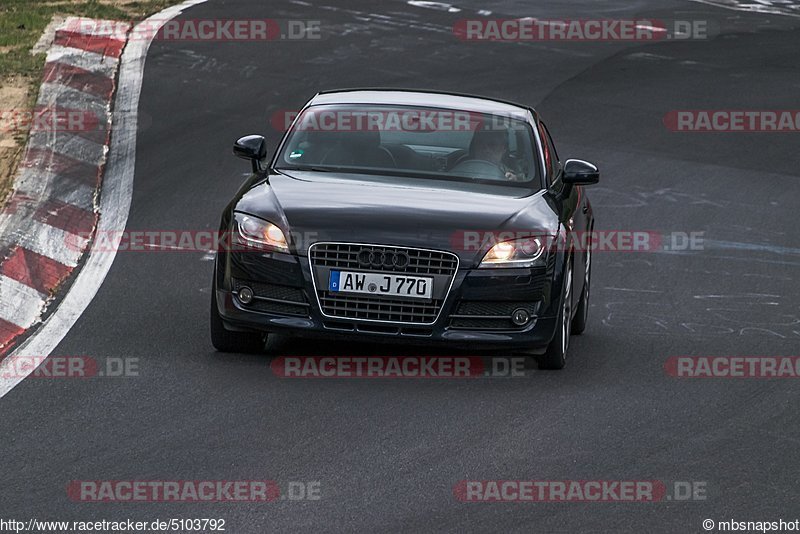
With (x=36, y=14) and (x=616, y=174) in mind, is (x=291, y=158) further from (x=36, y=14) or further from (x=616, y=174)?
(x=36, y=14)

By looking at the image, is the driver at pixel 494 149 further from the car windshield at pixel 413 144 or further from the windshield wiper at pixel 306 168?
the windshield wiper at pixel 306 168

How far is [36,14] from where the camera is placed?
2127cm

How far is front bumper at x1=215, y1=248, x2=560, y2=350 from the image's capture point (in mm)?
8930

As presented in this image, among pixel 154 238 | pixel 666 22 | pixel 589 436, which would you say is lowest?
pixel 666 22

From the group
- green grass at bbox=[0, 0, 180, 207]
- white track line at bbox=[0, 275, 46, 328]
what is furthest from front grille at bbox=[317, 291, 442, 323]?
green grass at bbox=[0, 0, 180, 207]

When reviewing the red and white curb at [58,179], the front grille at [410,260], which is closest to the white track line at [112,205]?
the red and white curb at [58,179]

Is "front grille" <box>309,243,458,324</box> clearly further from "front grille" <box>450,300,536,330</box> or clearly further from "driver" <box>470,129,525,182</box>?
"driver" <box>470,129,525,182</box>

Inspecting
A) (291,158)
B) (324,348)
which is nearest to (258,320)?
(324,348)

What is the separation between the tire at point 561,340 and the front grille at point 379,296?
80 cm

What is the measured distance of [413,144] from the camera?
10383 mm

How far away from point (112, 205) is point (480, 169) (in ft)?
15.3

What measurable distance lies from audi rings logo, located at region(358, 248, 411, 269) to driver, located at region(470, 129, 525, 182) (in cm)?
157

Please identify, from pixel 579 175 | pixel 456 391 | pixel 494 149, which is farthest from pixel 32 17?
pixel 456 391

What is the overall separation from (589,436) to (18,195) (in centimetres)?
674
